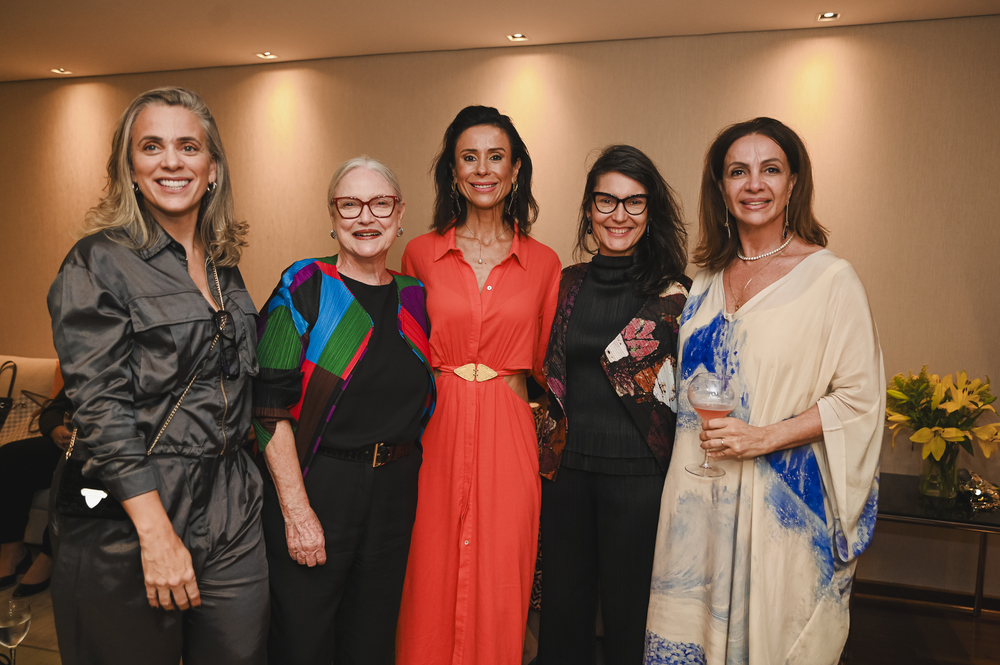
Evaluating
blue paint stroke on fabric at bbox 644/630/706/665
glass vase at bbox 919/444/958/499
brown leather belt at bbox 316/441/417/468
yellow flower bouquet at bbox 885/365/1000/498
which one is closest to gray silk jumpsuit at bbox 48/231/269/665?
brown leather belt at bbox 316/441/417/468

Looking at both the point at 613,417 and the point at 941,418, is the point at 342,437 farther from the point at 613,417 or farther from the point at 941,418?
the point at 941,418

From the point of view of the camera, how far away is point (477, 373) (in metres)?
2.17

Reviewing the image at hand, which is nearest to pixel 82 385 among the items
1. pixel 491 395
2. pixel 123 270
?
pixel 123 270

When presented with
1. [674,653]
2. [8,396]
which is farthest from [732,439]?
[8,396]

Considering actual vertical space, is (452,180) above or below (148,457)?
above

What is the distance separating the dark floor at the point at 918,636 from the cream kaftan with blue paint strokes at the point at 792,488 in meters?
1.68

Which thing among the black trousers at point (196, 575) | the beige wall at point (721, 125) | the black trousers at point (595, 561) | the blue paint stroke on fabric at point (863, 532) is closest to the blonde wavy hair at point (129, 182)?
the black trousers at point (196, 575)

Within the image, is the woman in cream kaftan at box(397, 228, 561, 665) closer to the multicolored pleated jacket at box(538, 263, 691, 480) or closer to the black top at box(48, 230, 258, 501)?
the multicolored pleated jacket at box(538, 263, 691, 480)

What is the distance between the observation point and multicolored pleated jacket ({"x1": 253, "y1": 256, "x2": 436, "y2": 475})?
68.8 inches

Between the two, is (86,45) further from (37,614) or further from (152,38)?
(37,614)

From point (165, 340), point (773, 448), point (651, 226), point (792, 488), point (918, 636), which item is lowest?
point (918, 636)

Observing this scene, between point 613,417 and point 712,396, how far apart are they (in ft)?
1.27

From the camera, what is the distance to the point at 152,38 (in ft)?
13.7

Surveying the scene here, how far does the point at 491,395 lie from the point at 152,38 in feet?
12.1
